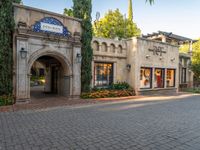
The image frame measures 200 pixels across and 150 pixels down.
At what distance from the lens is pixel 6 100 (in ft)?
34.9

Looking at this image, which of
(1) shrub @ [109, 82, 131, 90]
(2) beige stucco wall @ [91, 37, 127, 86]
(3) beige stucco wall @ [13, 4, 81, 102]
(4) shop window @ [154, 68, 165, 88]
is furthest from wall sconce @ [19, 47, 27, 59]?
(4) shop window @ [154, 68, 165, 88]

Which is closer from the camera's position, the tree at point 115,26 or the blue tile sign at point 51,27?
the blue tile sign at point 51,27

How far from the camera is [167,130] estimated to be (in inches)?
249

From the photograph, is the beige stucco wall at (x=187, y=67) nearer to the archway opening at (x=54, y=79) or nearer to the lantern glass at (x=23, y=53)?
the archway opening at (x=54, y=79)

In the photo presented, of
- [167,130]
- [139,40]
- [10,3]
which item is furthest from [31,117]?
[139,40]

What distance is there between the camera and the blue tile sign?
12039 mm

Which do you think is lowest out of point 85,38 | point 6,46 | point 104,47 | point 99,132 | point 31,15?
point 99,132

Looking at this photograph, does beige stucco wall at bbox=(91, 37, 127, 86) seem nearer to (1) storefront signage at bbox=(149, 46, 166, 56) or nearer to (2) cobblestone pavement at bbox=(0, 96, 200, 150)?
(1) storefront signage at bbox=(149, 46, 166, 56)

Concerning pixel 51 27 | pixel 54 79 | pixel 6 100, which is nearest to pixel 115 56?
pixel 54 79

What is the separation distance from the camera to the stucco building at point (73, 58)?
37.4 ft

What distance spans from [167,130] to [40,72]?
3229 centimetres

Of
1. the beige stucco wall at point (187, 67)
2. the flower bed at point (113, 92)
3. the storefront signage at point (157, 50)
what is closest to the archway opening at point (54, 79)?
the flower bed at point (113, 92)

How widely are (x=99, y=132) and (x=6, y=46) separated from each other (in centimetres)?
804

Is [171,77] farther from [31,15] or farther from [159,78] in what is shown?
[31,15]
